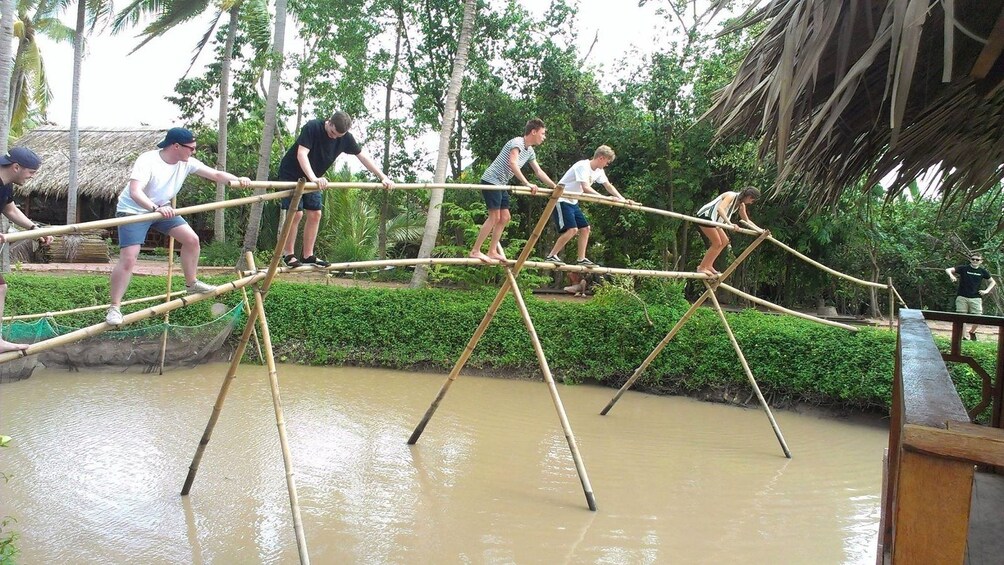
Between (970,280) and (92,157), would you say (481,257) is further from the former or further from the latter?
(92,157)

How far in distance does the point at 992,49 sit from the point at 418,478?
16.5ft

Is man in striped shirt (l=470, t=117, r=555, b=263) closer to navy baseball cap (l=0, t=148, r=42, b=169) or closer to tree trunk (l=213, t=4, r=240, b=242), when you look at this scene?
navy baseball cap (l=0, t=148, r=42, b=169)

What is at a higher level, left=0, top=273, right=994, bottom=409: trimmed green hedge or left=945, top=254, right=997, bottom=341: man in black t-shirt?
left=945, top=254, right=997, bottom=341: man in black t-shirt

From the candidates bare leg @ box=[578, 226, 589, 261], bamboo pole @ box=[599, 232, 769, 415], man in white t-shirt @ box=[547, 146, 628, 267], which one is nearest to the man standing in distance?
man in white t-shirt @ box=[547, 146, 628, 267]

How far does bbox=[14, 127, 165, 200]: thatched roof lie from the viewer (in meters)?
18.2

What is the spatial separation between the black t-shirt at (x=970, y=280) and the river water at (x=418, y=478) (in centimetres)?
318

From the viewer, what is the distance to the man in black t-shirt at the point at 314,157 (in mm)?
4648

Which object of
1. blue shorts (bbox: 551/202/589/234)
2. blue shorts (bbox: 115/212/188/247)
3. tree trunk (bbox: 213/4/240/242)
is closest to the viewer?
blue shorts (bbox: 115/212/188/247)

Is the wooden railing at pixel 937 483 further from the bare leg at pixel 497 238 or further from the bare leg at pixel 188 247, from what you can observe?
the bare leg at pixel 497 238

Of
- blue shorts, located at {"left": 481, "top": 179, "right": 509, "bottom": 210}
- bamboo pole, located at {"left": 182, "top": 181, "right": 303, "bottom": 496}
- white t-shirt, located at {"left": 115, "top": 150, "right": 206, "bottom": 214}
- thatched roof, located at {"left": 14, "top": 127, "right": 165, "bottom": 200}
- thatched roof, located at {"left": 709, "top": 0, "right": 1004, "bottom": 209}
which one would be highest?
thatched roof, located at {"left": 14, "top": 127, "right": 165, "bottom": 200}

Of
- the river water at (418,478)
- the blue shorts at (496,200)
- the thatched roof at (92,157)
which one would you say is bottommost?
the river water at (418,478)

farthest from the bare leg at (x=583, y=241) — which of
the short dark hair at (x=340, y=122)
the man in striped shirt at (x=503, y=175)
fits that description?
the short dark hair at (x=340, y=122)

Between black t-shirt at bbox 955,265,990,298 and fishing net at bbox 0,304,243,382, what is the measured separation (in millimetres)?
10251

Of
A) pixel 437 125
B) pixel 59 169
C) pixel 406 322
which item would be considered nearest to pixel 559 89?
pixel 437 125
